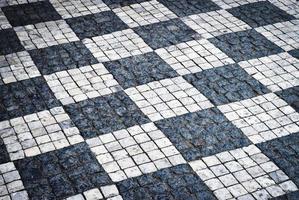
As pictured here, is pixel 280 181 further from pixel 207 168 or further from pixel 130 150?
pixel 130 150

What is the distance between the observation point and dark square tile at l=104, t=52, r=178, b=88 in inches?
238

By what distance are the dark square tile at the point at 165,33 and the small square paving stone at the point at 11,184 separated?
3.10m

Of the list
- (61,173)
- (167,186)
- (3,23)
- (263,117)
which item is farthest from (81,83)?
(263,117)

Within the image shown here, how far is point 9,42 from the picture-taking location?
686 cm

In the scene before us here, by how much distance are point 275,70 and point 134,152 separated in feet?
8.68

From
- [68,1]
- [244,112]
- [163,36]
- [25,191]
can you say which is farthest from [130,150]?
[68,1]

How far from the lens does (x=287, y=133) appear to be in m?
5.13

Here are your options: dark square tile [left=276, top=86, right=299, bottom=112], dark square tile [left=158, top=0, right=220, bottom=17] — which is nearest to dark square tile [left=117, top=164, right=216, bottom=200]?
dark square tile [left=276, top=86, right=299, bottom=112]

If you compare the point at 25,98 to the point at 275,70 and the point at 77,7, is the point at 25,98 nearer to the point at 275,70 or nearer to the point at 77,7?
the point at 77,7

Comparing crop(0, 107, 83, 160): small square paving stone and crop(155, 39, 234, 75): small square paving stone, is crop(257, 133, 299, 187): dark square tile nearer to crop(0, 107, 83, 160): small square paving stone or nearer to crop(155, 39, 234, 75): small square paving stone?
crop(155, 39, 234, 75): small square paving stone

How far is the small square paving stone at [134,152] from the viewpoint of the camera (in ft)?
15.2

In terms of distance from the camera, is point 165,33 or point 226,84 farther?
point 165,33

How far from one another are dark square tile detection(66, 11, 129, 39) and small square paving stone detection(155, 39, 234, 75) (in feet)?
3.56

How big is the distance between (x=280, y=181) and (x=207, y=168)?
770 millimetres
